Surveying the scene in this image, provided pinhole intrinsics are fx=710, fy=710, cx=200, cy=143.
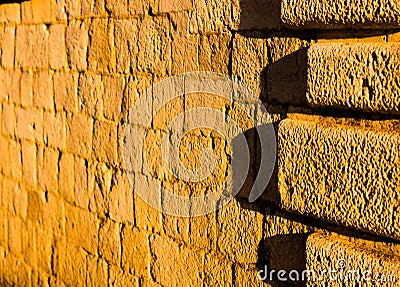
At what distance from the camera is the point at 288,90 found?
3648mm

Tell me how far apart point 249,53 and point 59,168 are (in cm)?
272

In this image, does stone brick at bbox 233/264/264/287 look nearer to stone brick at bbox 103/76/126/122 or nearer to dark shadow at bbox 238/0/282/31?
dark shadow at bbox 238/0/282/31

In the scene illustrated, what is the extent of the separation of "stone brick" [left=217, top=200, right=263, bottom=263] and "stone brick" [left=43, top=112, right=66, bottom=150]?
→ 2255mm

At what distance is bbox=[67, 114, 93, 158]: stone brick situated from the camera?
555 cm

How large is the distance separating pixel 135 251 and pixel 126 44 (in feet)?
4.78

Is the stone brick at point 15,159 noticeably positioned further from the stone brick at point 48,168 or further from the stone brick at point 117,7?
the stone brick at point 117,7

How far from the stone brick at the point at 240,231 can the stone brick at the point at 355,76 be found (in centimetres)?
87

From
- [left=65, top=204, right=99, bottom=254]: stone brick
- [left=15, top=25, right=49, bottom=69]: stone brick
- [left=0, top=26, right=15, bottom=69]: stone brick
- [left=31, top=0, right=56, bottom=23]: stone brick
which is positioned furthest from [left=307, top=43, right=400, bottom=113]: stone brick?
[left=0, top=26, right=15, bottom=69]: stone brick

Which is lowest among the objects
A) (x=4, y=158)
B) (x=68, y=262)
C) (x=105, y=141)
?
(x=68, y=262)

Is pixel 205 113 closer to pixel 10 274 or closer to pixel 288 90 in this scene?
pixel 288 90

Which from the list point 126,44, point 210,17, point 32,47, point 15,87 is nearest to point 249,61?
point 210,17

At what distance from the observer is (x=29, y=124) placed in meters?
6.63

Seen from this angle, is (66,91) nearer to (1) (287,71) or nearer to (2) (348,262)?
(1) (287,71)

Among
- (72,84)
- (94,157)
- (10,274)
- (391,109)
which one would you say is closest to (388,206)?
(391,109)
